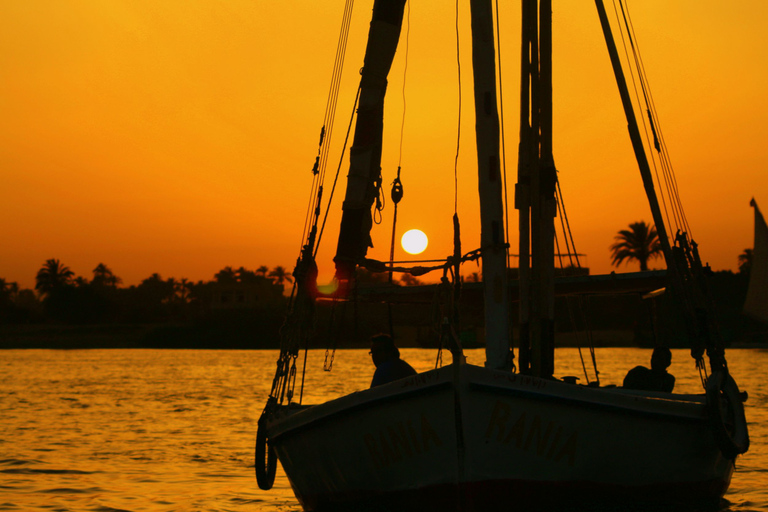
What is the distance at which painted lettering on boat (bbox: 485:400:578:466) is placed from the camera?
30.0ft

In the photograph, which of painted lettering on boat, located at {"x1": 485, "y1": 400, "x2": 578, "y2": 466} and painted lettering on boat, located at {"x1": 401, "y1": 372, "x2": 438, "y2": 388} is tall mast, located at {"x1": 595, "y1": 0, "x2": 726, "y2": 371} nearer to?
painted lettering on boat, located at {"x1": 485, "y1": 400, "x2": 578, "y2": 466}

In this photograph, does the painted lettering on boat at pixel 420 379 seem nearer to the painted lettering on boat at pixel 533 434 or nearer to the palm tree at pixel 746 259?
the painted lettering on boat at pixel 533 434

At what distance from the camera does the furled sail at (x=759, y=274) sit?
40125 mm

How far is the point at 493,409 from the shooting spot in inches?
359

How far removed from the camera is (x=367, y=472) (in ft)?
32.5

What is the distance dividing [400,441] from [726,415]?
440 cm

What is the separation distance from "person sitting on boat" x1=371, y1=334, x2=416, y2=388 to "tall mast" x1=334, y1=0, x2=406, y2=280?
1.80 m

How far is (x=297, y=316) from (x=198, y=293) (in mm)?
167944

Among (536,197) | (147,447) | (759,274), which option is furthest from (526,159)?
(759,274)

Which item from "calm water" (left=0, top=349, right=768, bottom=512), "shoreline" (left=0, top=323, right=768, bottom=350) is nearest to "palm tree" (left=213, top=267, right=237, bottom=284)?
"shoreline" (left=0, top=323, right=768, bottom=350)

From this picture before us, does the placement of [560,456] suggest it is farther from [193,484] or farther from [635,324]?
[635,324]

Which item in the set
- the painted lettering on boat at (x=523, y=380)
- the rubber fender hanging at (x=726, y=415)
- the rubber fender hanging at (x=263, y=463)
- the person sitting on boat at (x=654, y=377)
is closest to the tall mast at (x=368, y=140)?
the rubber fender hanging at (x=263, y=463)

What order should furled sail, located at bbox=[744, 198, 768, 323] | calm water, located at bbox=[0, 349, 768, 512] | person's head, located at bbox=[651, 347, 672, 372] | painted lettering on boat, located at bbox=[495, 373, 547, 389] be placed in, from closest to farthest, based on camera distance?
1. painted lettering on boat, located at bbox=[495, 373, 547, 389]
2. person's head, located at bbox=[651, 347, 672, 372]
3. calm water, located at bbox=[0, 349, 768, 512]
4. furled sail, located at bbox=[744, 198, 768, 323]

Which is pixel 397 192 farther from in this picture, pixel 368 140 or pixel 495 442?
pixel 495 442
